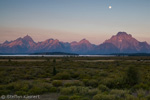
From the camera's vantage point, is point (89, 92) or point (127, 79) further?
point (127, 79)

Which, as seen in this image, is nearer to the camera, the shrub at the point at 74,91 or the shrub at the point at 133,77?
the shrub at the point at 74,91

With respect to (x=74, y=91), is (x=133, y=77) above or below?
above

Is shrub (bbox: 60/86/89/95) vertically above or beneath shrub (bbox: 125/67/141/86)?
beneath

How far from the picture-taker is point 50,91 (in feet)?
Answer: 48.6

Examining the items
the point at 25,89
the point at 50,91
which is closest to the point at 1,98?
the point at 25,89

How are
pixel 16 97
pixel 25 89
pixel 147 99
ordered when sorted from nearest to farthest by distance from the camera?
pixel 147 99
pixel 16 97
pixel 25 89

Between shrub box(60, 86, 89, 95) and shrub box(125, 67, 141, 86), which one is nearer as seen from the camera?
shrub box(60, 86, 89, 95)

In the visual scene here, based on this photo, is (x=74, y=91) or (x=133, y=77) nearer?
(x=74, y=91)

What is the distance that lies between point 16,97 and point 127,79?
38.1 feet

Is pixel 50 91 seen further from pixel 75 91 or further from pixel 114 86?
pixel 114 86

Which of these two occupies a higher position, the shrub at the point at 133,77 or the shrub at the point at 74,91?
the shrub at the point at 133,77

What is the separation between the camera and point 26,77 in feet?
75.3

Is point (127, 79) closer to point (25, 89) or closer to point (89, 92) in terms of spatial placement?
point (89, 92)

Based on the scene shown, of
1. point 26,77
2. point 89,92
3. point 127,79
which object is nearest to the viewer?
point 89,92
